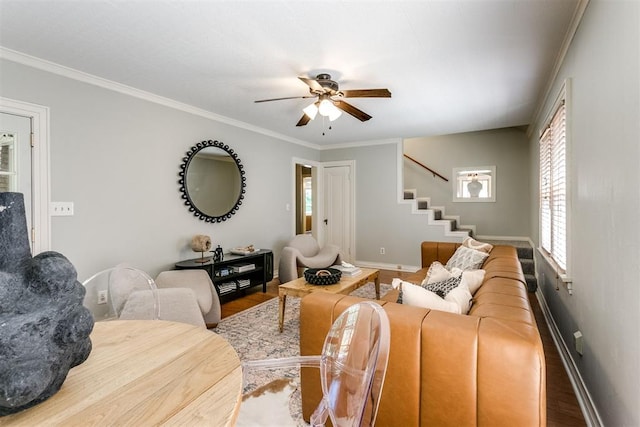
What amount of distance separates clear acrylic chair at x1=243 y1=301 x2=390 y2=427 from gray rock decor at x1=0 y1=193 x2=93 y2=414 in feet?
2.29

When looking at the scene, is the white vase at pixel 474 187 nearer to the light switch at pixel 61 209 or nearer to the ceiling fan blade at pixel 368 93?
the ceiling fan blade at pixel 368 93

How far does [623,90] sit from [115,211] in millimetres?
3861

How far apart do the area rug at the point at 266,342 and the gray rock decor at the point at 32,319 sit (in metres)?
1.15

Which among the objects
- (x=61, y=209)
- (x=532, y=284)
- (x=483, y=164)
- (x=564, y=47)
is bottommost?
(x=532, y=284)

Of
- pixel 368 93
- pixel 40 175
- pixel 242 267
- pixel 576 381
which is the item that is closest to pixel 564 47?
pixel 368 93

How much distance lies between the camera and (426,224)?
5.49 meters

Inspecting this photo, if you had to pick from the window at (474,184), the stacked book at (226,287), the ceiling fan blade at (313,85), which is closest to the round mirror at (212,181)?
the stacked book at (226,287)

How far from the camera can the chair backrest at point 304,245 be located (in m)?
4.73

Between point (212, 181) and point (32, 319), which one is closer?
point (32, 319)

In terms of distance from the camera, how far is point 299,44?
91.1 inches

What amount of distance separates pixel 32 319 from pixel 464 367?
1.30 metres

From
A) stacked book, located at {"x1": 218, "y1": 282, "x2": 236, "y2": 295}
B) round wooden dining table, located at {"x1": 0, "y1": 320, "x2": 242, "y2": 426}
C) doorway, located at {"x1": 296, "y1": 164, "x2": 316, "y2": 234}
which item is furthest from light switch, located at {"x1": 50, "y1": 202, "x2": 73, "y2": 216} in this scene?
doorway, located at {"x1": 296, "y1": 164, "x2": 316, "y2": 234}

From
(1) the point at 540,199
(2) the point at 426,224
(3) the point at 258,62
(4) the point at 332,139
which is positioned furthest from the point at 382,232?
(3) the point at 258,62

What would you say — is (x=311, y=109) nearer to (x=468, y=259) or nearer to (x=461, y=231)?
(x=468, y=259)
